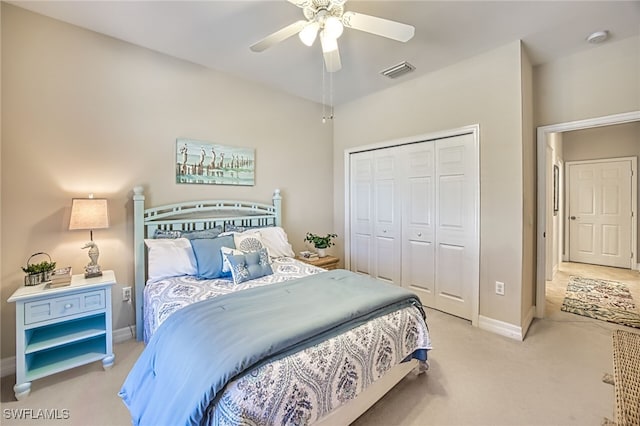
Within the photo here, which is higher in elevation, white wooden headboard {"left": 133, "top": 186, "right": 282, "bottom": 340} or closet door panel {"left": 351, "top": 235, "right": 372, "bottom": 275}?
white wooden headboard {"left": 133, "top": 186, "right": 282, "bottom": 340}

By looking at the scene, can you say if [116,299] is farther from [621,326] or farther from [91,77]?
[621,326]

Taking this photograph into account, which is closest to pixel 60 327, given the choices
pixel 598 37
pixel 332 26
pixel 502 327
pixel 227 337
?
pixel 227 337

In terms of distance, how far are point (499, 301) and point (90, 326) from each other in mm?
3789

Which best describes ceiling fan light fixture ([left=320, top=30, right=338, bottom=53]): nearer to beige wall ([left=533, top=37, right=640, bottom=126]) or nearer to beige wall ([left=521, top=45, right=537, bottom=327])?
beige wall ([left=521, top=45, right=537, bottom=327])

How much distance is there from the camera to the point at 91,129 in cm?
245

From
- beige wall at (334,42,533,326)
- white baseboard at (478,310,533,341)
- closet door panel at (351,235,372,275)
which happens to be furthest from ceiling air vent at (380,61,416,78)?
white baseboard at (478,310,533,341)

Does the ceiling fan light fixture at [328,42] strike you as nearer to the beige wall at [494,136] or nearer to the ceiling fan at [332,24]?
the ceiling fan at [332,24]

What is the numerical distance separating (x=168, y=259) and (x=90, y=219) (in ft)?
2.18

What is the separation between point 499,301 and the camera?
9.21ft

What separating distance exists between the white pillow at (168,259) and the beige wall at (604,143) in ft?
24.1

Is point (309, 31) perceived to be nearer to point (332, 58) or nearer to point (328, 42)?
point (328, 42)

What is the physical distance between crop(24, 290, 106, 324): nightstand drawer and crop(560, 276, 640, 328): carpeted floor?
4.95 m

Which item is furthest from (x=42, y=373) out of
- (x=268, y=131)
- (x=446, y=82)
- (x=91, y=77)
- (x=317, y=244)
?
(x=446, y=82)

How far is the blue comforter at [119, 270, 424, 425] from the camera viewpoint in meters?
1.17
